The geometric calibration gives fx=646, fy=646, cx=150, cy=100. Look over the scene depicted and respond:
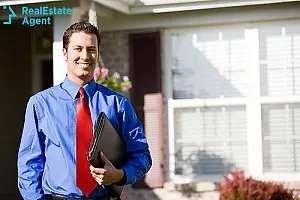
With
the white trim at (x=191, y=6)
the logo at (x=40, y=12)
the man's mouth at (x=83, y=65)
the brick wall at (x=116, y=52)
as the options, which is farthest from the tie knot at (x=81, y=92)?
the brick wall at (x=116, y=52)

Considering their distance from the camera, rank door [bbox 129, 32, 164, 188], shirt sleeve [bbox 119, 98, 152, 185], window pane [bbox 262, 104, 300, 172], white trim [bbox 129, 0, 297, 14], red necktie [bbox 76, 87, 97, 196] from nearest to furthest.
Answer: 1. red necktie [bbox 76, 87, 97, 196]
2. shirt sleeve [bbox 119, 98, 152, 185]
3. white trim [bbox 129, 0, 297, 14]
4. window pane [bbox 262, 104, 300, 172]
5. door [bbox 129, 32, 164, 188]

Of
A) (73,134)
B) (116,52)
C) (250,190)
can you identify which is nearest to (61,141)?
(73,134)

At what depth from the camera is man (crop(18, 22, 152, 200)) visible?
102 inches

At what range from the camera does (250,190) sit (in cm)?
678

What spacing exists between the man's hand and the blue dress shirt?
0.12 meters

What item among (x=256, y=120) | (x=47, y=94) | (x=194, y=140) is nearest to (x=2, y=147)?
(x=194, y=140)

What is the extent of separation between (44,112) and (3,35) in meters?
7.11

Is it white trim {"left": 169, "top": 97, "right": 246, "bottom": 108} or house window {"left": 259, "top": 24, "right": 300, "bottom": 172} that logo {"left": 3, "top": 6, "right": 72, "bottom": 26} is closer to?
white trim {"left": 169, "top": 97, "right": 246, "bottom": 108}

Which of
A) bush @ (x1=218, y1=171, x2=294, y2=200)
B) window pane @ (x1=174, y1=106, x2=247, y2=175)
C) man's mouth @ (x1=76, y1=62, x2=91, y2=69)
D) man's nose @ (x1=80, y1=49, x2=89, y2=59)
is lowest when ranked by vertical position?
bush @ (x1=218, y1=171, x2=294, y2=200)

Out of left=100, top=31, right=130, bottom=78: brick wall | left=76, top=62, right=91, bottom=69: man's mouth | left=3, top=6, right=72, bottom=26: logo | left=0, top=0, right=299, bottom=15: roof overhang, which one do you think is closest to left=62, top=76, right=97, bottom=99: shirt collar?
left=76, top=62, right=91, bottom=69: man's mouth

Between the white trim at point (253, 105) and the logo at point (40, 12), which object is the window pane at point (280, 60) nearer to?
the white trim at point (253, 105)

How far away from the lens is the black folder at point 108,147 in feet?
7.98

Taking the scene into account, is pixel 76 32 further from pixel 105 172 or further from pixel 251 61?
pixel 251 61

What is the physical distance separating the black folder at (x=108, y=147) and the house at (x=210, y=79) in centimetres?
513
